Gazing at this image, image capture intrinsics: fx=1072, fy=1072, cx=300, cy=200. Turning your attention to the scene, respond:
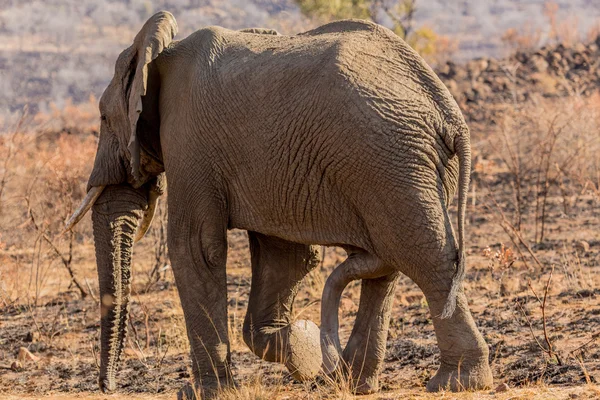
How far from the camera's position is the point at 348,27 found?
246 inches

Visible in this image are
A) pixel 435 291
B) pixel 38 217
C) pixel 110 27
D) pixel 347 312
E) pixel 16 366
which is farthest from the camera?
pixel 110 27

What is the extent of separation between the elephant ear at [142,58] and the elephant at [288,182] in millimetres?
14

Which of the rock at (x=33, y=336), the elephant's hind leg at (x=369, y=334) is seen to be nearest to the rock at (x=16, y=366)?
the rock at (x=33, y=336)

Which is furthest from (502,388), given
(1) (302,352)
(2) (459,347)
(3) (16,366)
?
(3) (16,366)

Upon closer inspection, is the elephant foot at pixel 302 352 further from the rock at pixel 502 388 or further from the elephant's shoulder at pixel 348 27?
the elephant's shoulder at pixel 348 27

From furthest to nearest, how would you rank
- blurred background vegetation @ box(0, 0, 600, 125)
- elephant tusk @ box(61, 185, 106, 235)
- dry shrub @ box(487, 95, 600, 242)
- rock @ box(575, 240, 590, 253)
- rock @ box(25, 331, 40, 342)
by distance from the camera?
blurred background vegetation @ box(0, 0, 600, 125)
dry shrub @ box(487, 95, 600, 242)
rock @ box(575, 240, 590, 253)
rock @ box(25, 331, 40, 342)
elephant tusk @ box(61, 185, 106, 235)

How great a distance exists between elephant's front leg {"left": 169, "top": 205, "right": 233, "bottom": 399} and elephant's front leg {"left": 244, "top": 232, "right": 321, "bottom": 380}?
21.2 inches

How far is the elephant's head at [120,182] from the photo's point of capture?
6863 mm

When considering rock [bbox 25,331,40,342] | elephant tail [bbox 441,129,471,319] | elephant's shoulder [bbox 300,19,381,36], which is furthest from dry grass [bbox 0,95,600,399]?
elephant's shoulder [bbox 300,19,381,36]

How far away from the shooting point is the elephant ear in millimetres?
6543

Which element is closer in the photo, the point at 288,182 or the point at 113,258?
the point at 288,182

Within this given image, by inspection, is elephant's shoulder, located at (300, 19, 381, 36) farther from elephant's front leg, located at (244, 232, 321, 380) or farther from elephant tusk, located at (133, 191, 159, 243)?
elephant tusk, located at (133, 191, 159, 243)

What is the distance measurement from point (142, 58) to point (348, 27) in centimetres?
132

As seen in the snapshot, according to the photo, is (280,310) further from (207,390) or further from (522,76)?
(522,76)
